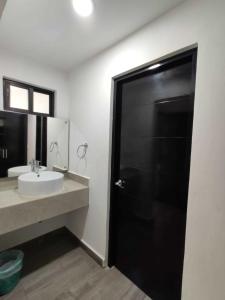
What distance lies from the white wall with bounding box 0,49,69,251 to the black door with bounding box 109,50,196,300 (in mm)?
962

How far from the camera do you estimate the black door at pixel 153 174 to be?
1.24 meters

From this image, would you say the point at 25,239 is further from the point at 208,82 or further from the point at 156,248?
the point at 208,82

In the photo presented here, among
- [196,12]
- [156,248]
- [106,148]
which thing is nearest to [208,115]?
[196,12]

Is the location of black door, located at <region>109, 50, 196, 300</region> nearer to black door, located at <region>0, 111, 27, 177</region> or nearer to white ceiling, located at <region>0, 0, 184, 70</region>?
white ceiling, located at <region>0, 0, 184, 70</region>

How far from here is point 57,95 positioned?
86.7 inches

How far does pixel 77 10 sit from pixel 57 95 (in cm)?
116

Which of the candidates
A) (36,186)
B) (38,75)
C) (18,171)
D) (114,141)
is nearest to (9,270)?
(36,186)

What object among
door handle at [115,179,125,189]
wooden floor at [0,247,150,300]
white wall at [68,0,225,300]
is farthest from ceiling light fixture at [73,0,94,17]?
wooden floor at [0,247,150,300]

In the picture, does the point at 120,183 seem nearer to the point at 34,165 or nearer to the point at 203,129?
the point at 203,129

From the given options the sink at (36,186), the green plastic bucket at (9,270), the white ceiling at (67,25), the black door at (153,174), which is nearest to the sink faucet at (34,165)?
the sink at (36,186)

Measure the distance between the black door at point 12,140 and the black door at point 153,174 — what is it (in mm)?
1137

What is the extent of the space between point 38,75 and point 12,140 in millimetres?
869

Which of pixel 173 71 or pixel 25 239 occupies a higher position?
pixel 173 71

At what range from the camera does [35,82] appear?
1994mm
